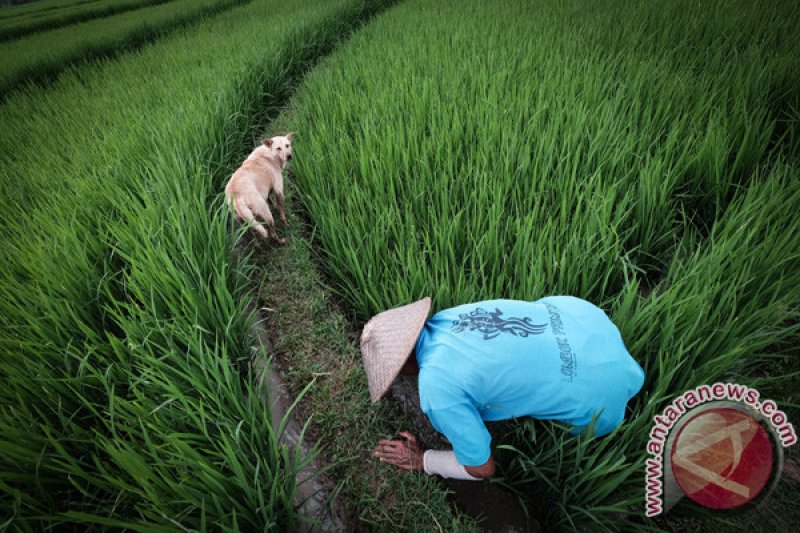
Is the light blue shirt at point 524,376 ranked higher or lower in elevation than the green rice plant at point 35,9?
lower

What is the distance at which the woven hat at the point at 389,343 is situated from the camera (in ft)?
3.20

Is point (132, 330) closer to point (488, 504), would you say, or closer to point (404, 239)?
point (404, 239)

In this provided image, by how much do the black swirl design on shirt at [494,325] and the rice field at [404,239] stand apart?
1.06 ft

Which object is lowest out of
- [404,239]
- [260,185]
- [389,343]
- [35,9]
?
[404,239]

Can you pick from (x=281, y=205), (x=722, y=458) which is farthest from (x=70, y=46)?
(x=722, y=458)

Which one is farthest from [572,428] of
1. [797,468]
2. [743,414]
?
[797,468]

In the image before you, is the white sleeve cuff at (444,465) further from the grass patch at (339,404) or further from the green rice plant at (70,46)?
the green rice plant at (70,46)

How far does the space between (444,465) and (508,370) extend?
0.46 meters

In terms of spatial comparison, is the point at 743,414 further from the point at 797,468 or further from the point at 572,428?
the point at 797,468

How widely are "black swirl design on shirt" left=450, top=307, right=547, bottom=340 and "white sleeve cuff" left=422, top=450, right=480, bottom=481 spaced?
0.45 metres

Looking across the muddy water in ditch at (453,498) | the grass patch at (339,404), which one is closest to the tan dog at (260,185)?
the grass patch at (339,404)

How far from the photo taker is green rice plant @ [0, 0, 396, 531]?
0.95 meters

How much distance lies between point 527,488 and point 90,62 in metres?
7.84

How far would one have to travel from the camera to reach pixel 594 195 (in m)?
1.61
